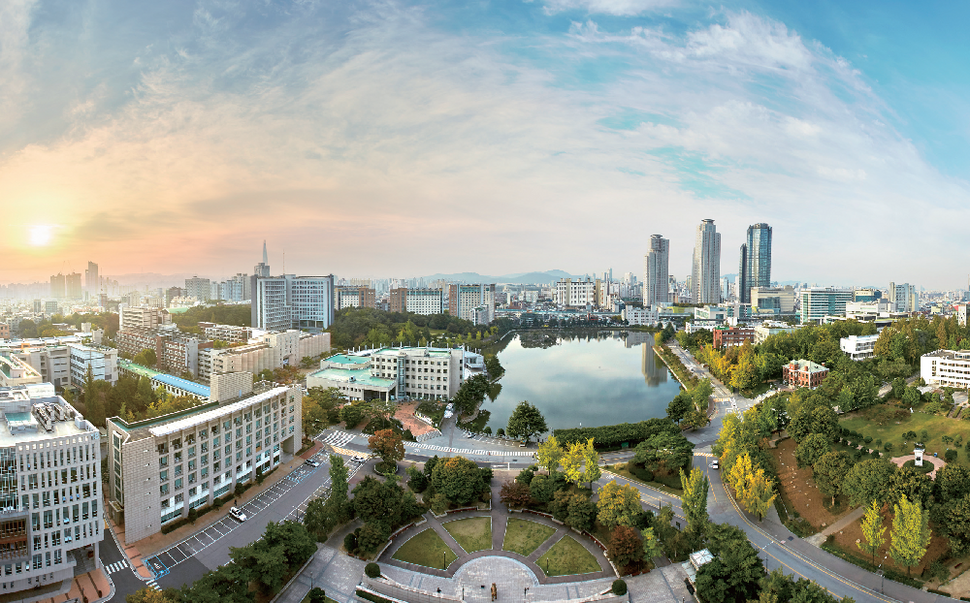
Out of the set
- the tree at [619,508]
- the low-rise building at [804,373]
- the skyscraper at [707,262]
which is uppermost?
the skyscraper at [707,262]

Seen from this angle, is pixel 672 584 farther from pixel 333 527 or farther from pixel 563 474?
pixel 333 527

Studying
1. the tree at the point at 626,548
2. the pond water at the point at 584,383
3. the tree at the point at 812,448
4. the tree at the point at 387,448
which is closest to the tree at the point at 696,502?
the tree at the point at 626,548

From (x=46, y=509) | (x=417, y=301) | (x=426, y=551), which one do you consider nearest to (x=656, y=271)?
(x=417, y=301)

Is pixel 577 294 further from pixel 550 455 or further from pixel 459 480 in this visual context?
pixel 459 480

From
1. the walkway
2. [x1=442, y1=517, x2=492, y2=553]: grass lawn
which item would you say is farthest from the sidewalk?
[x1=442, y1=517, x2=492, y2=553]: grass lawn

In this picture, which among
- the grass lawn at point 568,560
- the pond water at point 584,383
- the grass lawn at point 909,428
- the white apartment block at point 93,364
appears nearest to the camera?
the grass lawn at point 568,560

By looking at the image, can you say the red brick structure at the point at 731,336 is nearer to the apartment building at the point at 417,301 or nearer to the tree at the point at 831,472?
the tree at the point at 831,472
